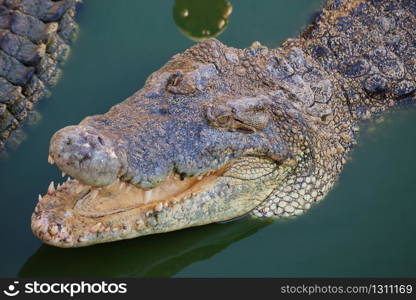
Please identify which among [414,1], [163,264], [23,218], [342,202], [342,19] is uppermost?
[414,1]

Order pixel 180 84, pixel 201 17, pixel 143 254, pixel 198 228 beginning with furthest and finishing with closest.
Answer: pixel 201 17 → pixel 198 228 → pixel 143 254 → pixel 180 84

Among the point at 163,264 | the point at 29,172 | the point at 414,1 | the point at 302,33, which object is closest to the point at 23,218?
the point at 29,172

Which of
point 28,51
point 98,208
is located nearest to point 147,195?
point 98,208

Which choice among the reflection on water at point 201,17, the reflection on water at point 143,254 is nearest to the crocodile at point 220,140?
the reflection on water at point 143,254

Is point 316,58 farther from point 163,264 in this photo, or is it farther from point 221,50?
point 163,264

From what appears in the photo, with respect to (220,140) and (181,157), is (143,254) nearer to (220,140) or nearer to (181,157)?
(181,157)

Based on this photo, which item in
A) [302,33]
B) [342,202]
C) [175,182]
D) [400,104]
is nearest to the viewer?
[175,182]

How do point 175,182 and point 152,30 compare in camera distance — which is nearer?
point 175,182

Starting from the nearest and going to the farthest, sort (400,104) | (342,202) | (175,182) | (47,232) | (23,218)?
(47,232) < (175,182) < (23,218) < (342,202) < (400,104)
